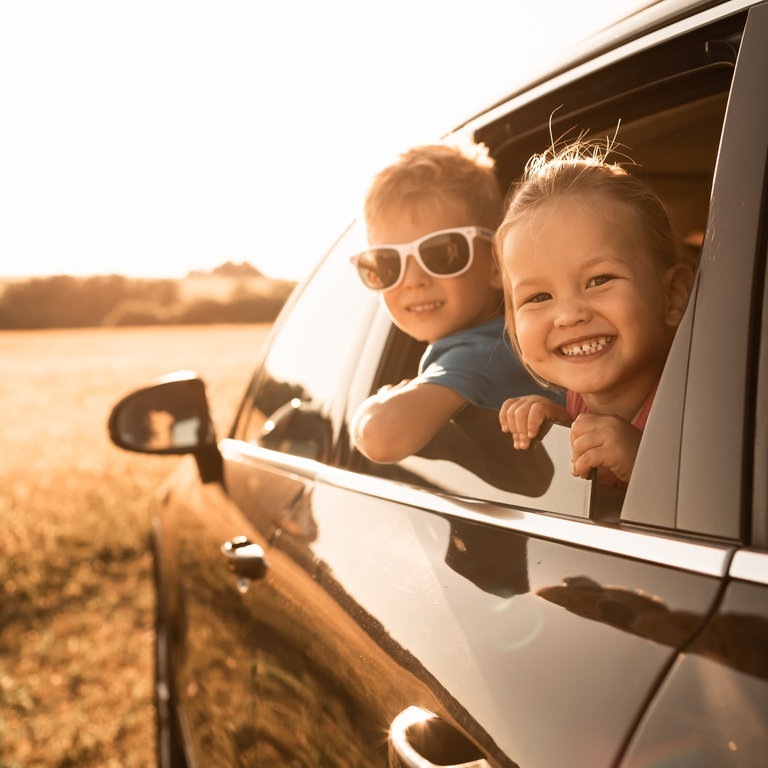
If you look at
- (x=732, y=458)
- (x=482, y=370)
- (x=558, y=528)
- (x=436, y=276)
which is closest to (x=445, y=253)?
(x=436, y=276)

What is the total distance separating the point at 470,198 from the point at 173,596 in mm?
1840

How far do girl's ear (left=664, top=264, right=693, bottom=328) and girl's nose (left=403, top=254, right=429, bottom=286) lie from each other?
2.52 feet

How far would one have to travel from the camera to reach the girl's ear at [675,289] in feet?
4.99

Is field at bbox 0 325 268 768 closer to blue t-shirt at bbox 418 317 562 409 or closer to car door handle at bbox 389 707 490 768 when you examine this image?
blue t-shirt at bbox 418 317 562 409

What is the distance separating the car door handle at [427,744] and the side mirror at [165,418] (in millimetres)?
1713

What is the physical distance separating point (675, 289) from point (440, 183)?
822 millimetres

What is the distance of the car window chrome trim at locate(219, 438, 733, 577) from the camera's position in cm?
109

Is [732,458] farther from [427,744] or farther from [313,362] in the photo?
[313,362]

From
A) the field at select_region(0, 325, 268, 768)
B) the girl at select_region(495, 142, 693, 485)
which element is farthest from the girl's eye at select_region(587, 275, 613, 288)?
the field at select_region(0, 325, 268, 768)

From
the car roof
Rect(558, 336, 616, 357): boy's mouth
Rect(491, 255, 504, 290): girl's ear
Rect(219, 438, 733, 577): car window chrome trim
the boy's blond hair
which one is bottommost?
Rect(219, 438, 733, 577): car window chrome trim

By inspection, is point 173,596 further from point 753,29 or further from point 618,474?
point 753,29

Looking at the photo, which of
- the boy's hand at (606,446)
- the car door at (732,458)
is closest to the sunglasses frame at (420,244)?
the boy's hand at (606,446)

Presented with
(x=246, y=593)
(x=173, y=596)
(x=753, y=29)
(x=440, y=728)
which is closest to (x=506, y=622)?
(x=440, y=728)

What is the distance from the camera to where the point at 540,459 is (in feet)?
5.04
